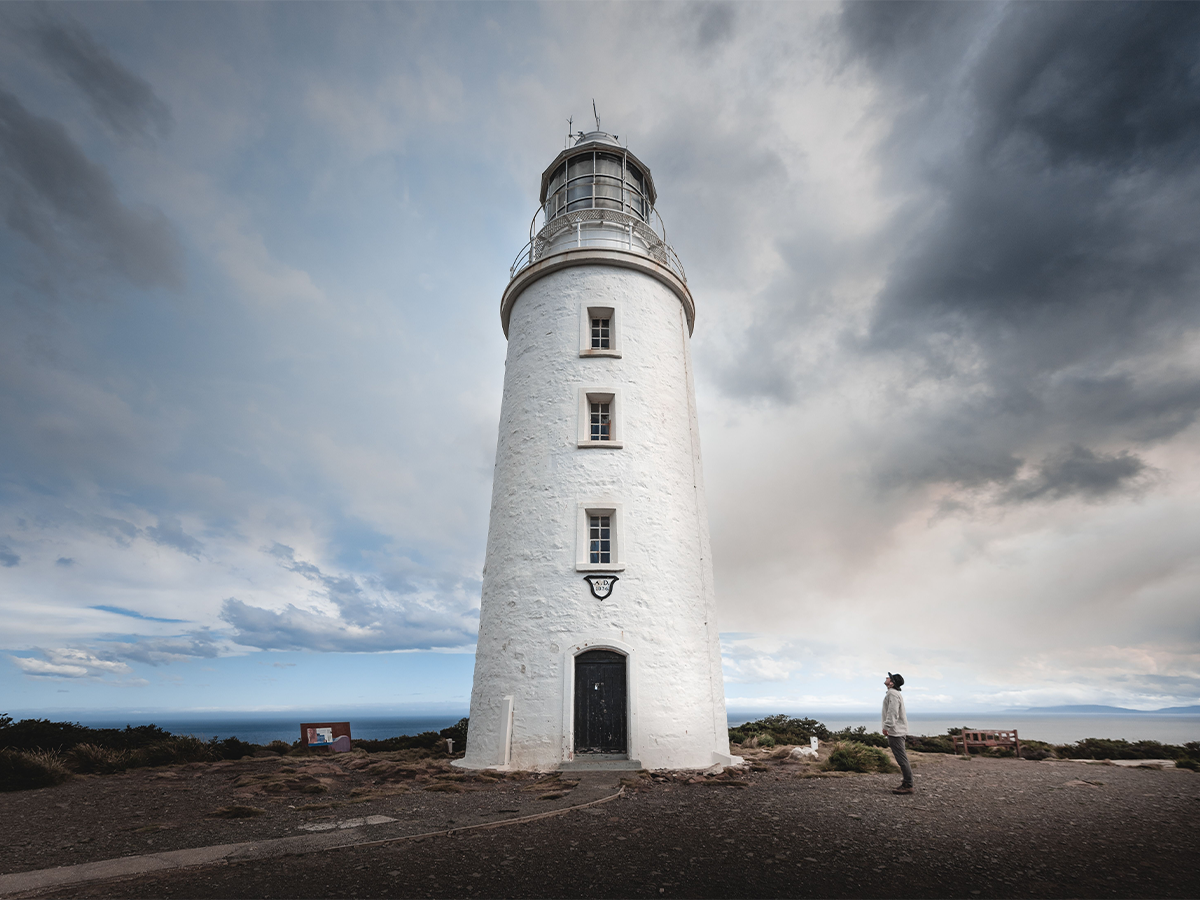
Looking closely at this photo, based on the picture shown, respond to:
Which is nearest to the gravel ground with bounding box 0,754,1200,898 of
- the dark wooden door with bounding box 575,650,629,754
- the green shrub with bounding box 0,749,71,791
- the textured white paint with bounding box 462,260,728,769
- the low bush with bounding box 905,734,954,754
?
the green shrub with bounding box 0,749,71,791

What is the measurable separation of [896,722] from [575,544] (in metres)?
7.02

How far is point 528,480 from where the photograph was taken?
1487 cm

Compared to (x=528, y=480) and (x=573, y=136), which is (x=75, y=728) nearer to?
(x=528, y=480)

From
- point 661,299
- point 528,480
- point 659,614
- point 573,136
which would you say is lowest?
point 659,614

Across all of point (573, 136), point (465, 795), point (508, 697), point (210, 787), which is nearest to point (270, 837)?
point (465, 795)

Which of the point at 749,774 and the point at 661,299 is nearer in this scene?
the point at 749,774

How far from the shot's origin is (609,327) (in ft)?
54.4

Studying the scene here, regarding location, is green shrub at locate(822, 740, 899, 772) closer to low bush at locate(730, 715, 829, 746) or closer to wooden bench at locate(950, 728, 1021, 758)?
low bush at locate(730, 715, 829, 746)

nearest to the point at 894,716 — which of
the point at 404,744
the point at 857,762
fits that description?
the point at 857,762

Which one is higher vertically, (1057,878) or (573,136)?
(573,136)

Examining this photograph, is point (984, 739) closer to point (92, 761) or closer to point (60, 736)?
point (92, 761)

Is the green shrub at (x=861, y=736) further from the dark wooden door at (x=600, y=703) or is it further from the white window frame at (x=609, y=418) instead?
the white window frame at (x=609, y=418)

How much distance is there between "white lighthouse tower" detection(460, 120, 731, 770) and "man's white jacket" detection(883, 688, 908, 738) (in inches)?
168

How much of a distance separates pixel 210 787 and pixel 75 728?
6605 mm
